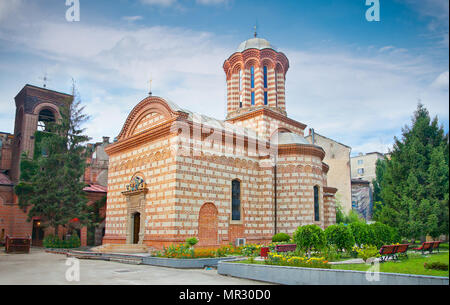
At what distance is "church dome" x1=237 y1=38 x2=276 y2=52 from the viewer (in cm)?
2595

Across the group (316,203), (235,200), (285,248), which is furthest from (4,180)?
(285,248)

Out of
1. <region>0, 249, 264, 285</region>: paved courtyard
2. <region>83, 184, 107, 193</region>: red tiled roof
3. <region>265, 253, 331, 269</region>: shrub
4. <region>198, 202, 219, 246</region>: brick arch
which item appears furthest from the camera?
<region>83, 184, 107, 193</region>: red tiled roof

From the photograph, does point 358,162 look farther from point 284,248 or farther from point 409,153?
point 284,248

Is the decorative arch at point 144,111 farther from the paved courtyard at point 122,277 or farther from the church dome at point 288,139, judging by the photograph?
the paved courtyard at point 122,277

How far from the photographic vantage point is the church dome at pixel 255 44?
25953mm

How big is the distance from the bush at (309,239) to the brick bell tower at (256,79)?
1280 centimetres

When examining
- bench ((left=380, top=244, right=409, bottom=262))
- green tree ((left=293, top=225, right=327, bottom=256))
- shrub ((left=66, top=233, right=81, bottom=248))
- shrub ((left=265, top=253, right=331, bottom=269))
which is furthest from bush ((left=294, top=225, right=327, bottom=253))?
shrub ((left=66, top=233, right=81, bottom=248))

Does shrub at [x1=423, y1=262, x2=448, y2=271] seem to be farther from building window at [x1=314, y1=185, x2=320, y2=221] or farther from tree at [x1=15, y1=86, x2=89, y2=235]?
tree at [x1=15, y1=86, x2=89, y2=235]

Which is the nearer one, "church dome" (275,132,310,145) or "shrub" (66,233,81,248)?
"church dome" (275,132,310,145)

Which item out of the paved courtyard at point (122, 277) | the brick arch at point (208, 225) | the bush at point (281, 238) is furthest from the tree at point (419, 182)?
the paved courtyard at point (122, 277)

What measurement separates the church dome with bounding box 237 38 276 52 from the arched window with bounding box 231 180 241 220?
34.8 feet

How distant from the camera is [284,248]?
1437 cm
